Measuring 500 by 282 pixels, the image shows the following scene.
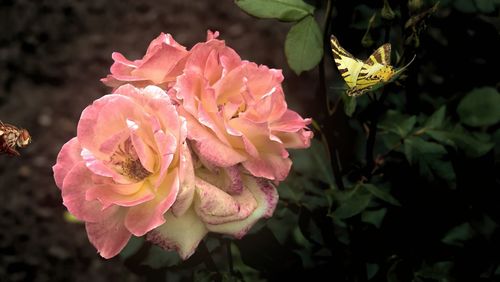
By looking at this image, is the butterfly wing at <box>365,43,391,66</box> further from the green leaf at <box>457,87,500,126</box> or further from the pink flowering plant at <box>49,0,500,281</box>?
the green leaf at <box>457,87,500,126</box>

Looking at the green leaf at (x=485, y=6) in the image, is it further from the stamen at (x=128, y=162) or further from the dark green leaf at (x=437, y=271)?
the stamen at (x=128, y=162)

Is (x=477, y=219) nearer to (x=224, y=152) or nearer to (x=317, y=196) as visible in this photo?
(x=317, y=196)

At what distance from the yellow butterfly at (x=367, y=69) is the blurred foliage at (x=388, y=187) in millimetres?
265

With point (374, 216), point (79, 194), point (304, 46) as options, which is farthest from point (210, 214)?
point (374, 216)

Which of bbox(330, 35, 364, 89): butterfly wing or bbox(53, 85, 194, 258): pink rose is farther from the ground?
bbox(330, 35, 364, 89): butterfly wing

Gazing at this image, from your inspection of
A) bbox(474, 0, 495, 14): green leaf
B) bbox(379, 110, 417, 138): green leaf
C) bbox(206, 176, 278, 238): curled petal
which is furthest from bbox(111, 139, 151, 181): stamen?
bbox(474, 0, 495, 14): green leaf

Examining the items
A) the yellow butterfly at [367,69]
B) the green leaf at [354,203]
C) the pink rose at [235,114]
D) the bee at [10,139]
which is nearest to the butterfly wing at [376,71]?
the yellow butterfly at [367,69]

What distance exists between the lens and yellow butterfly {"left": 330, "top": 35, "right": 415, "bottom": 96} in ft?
2.72

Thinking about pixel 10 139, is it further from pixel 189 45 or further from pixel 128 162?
pixel 189 45

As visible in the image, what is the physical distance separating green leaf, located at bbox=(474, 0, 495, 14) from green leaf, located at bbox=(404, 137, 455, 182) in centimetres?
27

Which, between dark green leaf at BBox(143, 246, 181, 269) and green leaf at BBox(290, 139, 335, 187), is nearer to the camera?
dark green leaf at BBox(143, 246, 181, 269)

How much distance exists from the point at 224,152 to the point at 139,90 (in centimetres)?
13

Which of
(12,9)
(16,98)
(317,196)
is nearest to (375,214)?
(317,196)

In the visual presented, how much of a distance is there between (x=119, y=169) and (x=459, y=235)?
798 millimetres
